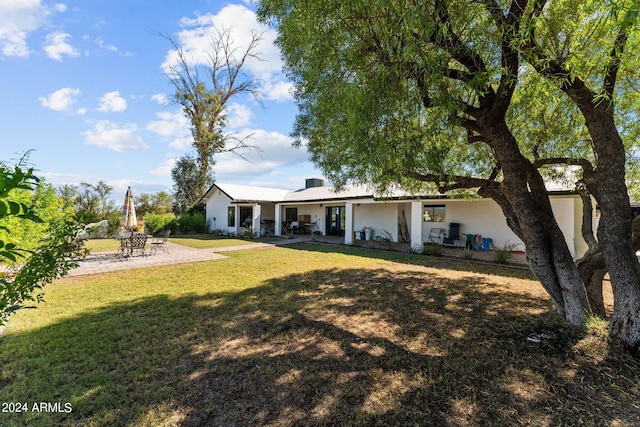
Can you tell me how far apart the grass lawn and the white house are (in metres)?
3.85

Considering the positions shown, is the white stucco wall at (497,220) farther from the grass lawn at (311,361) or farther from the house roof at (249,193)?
the house roof at (249,193)

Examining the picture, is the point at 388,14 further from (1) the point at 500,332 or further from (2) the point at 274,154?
(2) the point at 274,154

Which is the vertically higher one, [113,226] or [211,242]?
[113,226]

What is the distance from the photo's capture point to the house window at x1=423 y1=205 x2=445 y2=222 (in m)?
15.0

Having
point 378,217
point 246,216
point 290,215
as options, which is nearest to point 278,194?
point 290,215

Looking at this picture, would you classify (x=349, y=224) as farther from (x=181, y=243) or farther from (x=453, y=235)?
(x=181, y=243)

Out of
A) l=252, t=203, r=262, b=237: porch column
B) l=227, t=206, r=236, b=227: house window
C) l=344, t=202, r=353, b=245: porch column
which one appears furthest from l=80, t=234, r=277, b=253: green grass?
l=344, t=202, r=353, b=245: porch column

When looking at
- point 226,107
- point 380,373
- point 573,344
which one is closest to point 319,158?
point 380,373

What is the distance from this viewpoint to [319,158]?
282 inches

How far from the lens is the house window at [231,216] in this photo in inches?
854

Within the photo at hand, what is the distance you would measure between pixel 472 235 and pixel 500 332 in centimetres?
1030

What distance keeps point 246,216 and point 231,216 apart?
1.43 metres

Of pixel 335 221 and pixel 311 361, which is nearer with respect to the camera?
pixel 311 361

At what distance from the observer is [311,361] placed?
356cm
